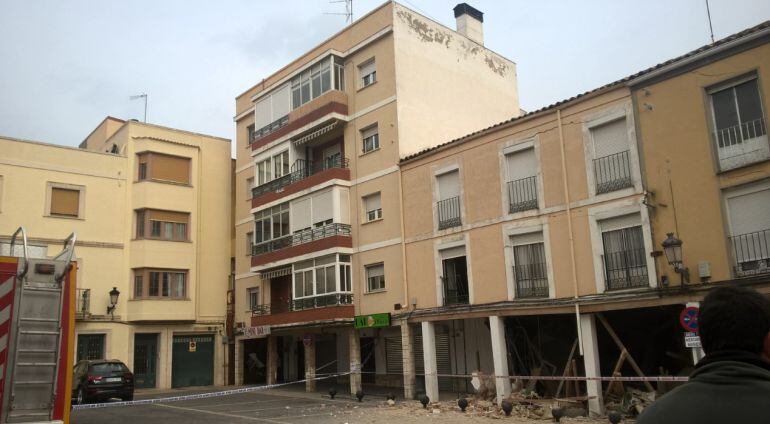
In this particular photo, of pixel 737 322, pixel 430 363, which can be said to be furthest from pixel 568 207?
pixel 737 322

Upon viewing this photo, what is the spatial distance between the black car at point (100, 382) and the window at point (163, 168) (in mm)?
12015

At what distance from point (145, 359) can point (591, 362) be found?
22.3 m

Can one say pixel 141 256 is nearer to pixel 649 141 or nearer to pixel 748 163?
pixel 649 141

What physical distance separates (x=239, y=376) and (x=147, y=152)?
12068mm

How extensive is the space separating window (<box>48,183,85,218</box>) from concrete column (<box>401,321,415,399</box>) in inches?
676

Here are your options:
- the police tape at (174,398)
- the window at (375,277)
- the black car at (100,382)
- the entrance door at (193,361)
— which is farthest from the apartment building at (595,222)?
the entrance door at (193,361)

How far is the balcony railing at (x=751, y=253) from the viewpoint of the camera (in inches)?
609

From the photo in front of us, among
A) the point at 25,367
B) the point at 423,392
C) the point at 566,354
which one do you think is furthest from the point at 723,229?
the point at 25,367

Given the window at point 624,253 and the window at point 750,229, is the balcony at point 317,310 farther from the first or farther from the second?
the window at point 750,229

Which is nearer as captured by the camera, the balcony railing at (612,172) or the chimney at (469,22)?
the balcony railing at (612,172)

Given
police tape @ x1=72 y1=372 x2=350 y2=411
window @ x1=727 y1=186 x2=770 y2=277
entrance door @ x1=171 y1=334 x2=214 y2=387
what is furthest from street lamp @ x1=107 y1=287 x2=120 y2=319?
window @ x1=727 y1=186 x2=770 y2=277

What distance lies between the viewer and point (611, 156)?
18812 millimetres

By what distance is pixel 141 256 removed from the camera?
106ft

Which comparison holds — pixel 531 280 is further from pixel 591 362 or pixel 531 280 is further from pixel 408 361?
pixel 408 361
